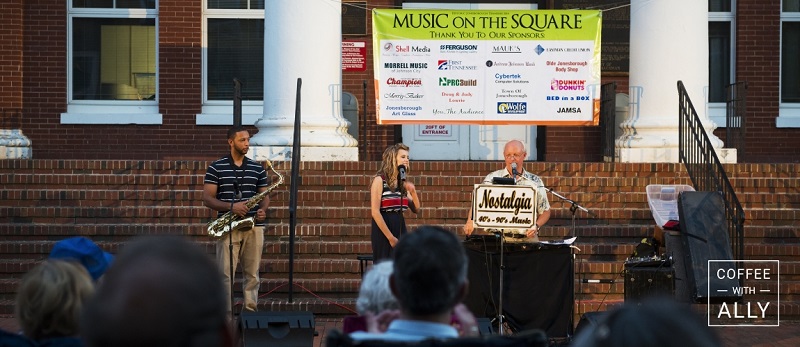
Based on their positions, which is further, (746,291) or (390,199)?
(746,291)

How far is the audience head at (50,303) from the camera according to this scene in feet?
12.4

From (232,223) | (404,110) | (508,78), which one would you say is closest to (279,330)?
(232,223)

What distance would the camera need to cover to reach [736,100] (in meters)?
15.2

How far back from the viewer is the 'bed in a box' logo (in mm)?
10117

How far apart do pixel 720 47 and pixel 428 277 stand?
47.1ft

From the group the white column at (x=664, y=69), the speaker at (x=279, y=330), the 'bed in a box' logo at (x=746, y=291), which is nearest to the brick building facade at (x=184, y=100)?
the white column at (x=664, y=69)

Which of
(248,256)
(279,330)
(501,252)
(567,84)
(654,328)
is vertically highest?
(567,84)

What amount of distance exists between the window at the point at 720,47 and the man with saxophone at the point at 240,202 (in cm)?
922

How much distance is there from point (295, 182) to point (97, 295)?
8830mm

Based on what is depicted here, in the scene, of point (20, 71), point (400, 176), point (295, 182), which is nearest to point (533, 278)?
point (400, 176)

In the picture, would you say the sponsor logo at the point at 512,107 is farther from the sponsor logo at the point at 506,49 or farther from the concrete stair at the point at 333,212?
the concrete stair at the point at 333,212

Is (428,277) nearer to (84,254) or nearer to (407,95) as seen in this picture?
(84,254)

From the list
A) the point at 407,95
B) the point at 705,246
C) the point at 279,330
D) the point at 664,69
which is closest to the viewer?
the point at 279,330

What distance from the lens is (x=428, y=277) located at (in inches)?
147
